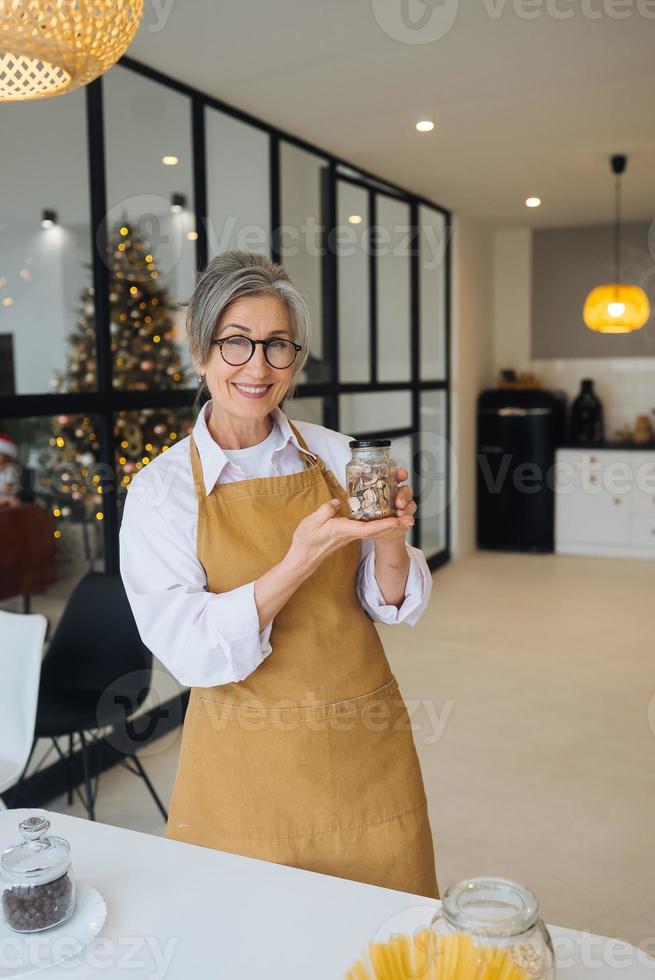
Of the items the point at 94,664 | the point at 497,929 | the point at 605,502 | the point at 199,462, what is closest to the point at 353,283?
the point at 605,502

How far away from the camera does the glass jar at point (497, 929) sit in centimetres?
83

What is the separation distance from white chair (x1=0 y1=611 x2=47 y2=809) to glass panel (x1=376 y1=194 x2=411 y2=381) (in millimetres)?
3906

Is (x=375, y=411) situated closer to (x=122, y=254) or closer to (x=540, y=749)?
(x=122, y=254)

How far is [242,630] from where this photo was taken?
132 centimetres

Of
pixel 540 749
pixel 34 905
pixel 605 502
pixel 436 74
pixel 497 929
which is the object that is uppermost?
pixel 436 74

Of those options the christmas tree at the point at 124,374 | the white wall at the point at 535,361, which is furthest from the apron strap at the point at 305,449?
Answer: the white wall at the point at 535,361

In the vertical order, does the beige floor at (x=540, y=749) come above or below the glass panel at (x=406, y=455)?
below

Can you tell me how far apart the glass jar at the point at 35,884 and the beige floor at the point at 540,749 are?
1714 mm

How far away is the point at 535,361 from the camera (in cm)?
791

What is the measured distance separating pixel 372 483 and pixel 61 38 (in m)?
0.68

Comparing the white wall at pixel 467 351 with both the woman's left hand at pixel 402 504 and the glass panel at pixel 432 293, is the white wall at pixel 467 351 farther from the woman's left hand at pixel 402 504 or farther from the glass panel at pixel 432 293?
the woman's left hand at pixel 402 504

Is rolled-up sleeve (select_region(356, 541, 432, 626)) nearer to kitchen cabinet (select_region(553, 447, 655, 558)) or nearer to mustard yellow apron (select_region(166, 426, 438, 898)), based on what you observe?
mustard yellow apron (select_region(166, 426, 438, 898))

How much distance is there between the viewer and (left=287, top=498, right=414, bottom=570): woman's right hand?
1297 mm

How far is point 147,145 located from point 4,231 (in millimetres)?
870
